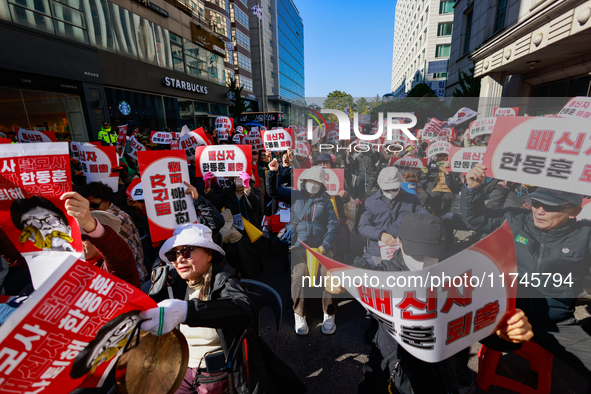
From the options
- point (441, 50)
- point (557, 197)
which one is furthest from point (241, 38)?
point (557, 197)

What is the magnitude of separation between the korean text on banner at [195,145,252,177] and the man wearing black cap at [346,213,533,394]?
2.34 m

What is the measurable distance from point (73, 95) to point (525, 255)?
1720 cm

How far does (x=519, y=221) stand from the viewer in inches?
97.3

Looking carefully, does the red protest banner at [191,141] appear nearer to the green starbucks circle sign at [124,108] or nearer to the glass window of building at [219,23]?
the green starbucks circle sign at [124,108]

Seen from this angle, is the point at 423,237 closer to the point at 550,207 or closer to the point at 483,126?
the point at 550,207

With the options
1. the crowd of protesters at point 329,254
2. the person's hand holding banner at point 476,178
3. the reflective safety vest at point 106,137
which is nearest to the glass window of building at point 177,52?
the reflective safety vest at point 106,137

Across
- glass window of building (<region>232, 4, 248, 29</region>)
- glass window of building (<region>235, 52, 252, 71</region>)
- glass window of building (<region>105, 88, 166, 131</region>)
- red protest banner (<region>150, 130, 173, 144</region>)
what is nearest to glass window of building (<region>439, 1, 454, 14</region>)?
glass window of building (<region>232, 4, 248, 29</region>)

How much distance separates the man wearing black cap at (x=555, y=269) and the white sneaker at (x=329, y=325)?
5.87ft

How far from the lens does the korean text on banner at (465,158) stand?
3.52 meters

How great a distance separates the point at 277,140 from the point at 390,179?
3.58 metres

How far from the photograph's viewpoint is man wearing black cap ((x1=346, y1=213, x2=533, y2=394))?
145cm

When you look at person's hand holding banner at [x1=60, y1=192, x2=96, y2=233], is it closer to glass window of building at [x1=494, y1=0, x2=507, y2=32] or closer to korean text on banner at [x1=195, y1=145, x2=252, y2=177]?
korean text on banner at [x1=195, y1=145, x2=252, y2=177]

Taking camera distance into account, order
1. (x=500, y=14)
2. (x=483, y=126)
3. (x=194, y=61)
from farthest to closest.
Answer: (x=194, y=61), (x=500, y=14), (x=483, y=126)

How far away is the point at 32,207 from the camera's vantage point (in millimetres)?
1603
